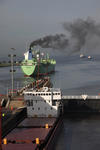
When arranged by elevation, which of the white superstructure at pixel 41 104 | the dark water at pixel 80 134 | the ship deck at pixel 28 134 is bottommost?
the dark water at pixel 80 134

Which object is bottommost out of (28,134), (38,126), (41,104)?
(28,134)

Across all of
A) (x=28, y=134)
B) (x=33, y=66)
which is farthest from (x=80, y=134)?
(x=33, y=66)

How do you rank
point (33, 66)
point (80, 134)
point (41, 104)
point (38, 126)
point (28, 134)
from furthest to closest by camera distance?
point (33, 66) → point (41, 104) → point (80, 134) → point (38, 126) → point (28, 134)

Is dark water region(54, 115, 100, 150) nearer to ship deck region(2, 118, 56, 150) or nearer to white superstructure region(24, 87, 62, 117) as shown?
ship deck region(2, 118, 56, 150)

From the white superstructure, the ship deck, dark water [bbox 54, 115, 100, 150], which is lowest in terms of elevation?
dark water [bbox 54, 115, 100, 150]

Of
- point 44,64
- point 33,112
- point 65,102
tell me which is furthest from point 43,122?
point 44,64

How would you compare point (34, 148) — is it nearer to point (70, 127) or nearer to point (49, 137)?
point (49, 137)

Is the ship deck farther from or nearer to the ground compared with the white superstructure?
nearer to the ground

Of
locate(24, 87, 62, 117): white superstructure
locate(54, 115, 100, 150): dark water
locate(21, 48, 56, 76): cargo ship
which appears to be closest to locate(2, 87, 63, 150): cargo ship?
locate(24, 87, 62, 117): white superstructure

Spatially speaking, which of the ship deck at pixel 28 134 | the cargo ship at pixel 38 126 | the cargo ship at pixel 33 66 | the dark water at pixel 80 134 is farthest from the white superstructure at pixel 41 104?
the cargo ship at pixel 33 66

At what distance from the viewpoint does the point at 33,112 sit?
149 feet

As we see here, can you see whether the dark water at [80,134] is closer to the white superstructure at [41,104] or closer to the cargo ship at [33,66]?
the white superstructure at [41,104]

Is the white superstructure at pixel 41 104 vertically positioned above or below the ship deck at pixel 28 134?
above

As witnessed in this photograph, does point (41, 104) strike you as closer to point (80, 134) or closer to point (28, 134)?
point (80, 134)
